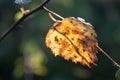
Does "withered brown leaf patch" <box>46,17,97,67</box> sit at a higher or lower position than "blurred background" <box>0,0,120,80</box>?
higher

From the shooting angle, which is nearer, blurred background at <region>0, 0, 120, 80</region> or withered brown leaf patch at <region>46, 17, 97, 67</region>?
withered brown leaf patch at <region>46, 17, 97, 67</region>

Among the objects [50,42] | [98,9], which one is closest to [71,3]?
[98,9]

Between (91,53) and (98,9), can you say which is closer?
(91,53)

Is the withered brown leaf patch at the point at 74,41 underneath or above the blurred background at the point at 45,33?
above

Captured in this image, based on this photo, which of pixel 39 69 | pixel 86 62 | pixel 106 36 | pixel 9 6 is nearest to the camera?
pixel 86 62

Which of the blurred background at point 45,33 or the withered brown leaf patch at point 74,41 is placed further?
the blurred background at point 45,33

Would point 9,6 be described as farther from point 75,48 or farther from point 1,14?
point 75,48
